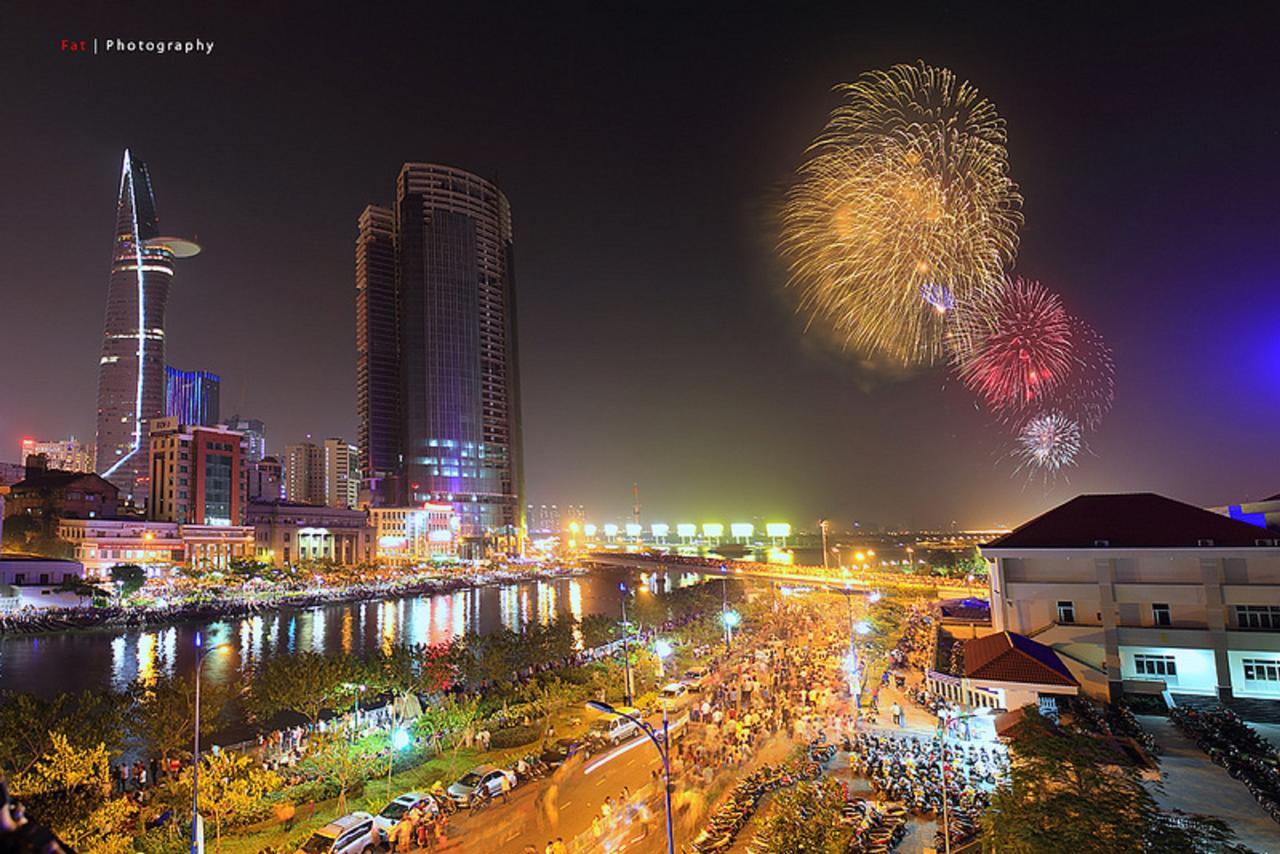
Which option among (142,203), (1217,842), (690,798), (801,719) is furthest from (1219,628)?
(142,203)

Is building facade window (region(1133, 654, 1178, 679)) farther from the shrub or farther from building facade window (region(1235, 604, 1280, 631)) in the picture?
the shrub

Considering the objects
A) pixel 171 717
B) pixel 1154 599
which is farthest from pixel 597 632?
pixel 1154 599

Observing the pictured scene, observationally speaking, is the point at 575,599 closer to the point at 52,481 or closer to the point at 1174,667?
the point at 52,481

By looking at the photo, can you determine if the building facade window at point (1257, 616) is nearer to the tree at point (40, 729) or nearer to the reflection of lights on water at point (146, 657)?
the tree at point (40, 729)

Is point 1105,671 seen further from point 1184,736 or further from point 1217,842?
point 1217,842

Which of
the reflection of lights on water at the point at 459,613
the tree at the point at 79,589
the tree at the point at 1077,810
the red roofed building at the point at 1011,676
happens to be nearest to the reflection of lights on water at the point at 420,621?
the reflection of lights on water at the point at 459,613
